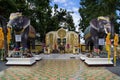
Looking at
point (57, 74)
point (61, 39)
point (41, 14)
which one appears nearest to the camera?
point (57, 74)

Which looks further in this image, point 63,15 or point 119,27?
point 63,15

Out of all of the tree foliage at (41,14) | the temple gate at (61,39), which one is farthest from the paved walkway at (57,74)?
the temple gate at (61,39)

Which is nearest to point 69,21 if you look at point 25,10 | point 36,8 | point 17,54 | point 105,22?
point 36,8

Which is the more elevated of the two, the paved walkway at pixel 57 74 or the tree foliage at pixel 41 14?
the tree foliage at pixel 41 14

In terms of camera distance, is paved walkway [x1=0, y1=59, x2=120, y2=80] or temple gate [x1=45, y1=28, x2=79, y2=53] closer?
paved walkway [x1=0, y1=59, x2=120, y2=80]

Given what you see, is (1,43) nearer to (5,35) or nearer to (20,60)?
(5,35)

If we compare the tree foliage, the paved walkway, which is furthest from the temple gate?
the paved walkway

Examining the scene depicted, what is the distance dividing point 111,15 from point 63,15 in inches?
673

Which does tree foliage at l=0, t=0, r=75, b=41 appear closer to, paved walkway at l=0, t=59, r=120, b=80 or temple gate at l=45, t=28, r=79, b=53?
temple gate at l=45, t=28, r=79, b=53

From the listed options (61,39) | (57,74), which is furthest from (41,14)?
(57,74)

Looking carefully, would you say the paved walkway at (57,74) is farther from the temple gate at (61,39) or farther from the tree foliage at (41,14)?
the temple gate at (61,39)

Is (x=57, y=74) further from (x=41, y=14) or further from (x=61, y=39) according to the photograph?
(x=41, y=14)

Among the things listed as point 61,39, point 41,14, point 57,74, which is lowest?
point 57,74

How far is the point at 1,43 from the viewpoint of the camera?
20703 mm
